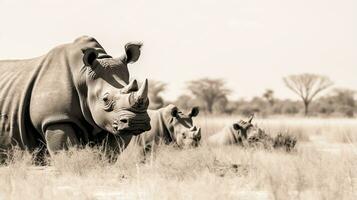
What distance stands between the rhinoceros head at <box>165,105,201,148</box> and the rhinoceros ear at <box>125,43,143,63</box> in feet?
9.86

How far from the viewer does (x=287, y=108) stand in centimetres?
5462

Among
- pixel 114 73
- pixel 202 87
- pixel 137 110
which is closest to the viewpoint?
pixel 137 110

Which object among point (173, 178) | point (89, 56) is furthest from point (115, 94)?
point (173, 178)

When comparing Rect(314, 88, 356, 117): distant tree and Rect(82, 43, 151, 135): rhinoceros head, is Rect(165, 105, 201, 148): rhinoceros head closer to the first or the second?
Rect(82, 43, 151, 135): rhinoceros head

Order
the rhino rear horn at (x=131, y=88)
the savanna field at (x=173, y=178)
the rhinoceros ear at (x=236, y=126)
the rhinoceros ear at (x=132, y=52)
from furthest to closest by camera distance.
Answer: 1. the rhinoceros ear at (x=236, y=126)
2. the rhinoceros ear at (x=132, y=52)
3. the rhino rear horn at (x=131, y=88)
4. the savanna field at (x=173, y=178)

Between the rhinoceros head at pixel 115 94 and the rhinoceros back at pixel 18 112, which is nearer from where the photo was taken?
the rhinoceros head at pixel 115 94

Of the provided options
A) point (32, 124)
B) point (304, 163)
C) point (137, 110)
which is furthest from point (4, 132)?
point (304, 163)

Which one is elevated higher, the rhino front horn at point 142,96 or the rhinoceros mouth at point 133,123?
the rhino front horn at point 142,96

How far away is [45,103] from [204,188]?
3.06m

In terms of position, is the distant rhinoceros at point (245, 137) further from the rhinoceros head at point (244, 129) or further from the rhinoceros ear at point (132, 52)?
the rhinoceros ear at point (132, 52)

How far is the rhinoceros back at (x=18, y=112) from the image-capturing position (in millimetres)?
8625

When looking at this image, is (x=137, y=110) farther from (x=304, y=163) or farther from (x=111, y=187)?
(x=304, y=163)

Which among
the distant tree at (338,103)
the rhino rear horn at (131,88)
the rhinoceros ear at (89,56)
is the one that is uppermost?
the rhinoceros ear at (89,56)

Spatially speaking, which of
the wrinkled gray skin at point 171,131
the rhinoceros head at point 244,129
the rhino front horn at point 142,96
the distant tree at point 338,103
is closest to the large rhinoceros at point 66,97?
the rhino front horn at point 142,96
